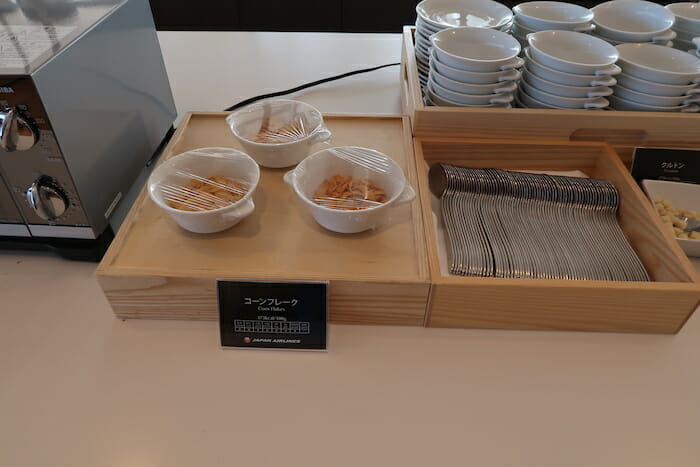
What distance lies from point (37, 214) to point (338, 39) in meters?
1.04

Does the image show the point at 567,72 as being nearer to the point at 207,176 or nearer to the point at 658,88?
the point at 658,88

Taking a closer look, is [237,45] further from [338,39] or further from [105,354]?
[105,354]

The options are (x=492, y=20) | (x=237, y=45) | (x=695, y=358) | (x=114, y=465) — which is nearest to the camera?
(x=114, y=465)

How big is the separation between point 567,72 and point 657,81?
0.49 ft

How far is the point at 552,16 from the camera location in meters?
0.99

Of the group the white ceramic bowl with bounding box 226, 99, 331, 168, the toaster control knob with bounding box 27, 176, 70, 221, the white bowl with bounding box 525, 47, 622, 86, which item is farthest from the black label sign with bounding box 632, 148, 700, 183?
the toaster control knob with bounding box 27, 176, 70, 221

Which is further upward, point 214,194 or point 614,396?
point 214,194

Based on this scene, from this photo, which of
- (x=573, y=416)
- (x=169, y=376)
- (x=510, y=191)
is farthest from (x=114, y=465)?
(x=510, y=191)

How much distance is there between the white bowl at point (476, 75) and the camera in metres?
0.78

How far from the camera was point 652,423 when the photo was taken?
53 centimetres

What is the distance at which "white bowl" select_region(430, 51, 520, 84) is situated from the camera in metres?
0.78

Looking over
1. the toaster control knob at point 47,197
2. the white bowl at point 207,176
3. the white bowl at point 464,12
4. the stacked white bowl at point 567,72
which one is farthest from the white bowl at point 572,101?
the toaster control knob at point 47,197

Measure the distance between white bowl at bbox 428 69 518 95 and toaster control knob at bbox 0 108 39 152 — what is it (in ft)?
1.95

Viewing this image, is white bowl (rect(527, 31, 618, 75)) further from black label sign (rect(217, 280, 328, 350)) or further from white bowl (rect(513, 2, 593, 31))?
black label sign (rect(217, 280, 328, 350))
